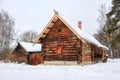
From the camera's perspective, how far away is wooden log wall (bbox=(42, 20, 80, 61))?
30719 mm

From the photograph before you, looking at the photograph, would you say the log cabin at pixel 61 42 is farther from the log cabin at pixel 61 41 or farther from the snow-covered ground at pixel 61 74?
the snow-covered ground at pixel 61 74

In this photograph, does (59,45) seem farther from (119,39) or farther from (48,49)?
(119,39)

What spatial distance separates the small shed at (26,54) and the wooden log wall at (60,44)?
38.0ft

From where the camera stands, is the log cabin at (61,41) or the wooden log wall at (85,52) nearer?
the log cabin at (61,41)

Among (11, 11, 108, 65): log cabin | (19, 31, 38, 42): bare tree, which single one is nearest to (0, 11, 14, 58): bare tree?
(11, 11, 108, 65): log cabin

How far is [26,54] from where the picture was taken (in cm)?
4434

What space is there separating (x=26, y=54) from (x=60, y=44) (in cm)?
1432

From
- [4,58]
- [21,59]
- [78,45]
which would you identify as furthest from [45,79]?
[4,58]

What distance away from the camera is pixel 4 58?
181ft

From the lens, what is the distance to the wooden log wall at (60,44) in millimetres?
30719

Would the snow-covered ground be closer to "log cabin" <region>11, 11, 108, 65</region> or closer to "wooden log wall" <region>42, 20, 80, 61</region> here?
"log cabin" <region>11, 11, 108, 65</region>

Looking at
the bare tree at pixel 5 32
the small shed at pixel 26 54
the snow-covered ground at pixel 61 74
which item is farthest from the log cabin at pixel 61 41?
the bare tree at pixel 5 32

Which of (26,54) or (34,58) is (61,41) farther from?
(26,54)

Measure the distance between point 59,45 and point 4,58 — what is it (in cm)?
2691
